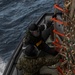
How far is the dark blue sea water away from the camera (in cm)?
1327

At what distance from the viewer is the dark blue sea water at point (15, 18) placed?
13.3 m

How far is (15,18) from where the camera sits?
1644 centimetres

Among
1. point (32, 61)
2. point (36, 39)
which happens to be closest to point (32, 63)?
point (32, 61)

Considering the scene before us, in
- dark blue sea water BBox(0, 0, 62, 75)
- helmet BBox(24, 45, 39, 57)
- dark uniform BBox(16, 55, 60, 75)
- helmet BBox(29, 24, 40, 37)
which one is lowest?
dark blue sea water BBox(0, 0, 62, 75)

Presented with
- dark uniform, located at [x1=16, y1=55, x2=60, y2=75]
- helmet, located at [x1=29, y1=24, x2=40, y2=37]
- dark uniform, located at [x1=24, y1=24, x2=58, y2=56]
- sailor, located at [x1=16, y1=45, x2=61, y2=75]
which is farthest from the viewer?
dark uniform, located at [x1=24, y1=24, x2=58, y2=56]

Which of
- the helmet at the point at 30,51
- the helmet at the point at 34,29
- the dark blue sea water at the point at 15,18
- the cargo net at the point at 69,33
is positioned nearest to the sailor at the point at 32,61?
the helmet at the point at 30,51

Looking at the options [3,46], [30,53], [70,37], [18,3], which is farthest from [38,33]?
[18,3]

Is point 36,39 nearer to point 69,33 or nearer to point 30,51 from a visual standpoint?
point 30,51

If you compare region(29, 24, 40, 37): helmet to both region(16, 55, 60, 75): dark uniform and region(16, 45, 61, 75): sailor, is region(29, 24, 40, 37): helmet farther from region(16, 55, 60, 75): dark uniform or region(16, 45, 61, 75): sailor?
region(16, 55, 60, 75): dark uniform

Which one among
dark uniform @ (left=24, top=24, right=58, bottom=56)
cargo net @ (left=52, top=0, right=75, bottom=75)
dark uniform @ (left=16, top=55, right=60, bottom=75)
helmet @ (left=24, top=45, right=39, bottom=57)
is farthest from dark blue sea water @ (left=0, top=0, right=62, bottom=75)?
cargo net @ (left=52, top=0, right=75, bottom=75)

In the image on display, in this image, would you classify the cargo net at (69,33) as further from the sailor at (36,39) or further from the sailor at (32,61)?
the sailor at (36,39)

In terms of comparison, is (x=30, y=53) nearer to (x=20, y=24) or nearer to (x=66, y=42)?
(x=66, y=42)

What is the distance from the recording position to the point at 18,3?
Result: 18734mm

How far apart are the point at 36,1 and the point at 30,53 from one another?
12719 mm
